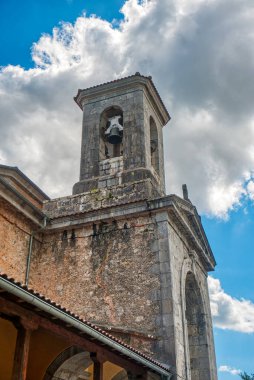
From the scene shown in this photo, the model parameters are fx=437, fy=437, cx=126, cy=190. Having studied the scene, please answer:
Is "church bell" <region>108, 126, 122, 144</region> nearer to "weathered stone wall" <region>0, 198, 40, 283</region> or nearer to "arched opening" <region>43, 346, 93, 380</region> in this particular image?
"weathered stone wall" <region>0, 198, 40, 283</region>

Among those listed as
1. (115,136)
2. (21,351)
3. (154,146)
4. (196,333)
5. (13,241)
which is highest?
(154,146)

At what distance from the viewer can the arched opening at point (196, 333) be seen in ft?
38.0

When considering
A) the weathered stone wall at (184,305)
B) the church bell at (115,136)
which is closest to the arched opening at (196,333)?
the weathered stone wall at (184,305)

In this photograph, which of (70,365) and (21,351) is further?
(70,365)

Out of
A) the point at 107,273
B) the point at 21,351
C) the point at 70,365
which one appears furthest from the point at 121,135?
the point at 21,351

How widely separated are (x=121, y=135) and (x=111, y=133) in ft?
1.01

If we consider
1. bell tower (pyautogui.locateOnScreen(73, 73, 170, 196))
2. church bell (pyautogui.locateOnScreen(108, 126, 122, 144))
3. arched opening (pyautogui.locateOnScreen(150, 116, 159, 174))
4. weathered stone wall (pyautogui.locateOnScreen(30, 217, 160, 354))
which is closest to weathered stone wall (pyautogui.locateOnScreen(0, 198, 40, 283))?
weathered stone wall (pyautogui.locateOnScreen(30, 217, 160, 354))

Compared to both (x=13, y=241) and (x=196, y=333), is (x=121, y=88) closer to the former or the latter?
(x=13, y=241)

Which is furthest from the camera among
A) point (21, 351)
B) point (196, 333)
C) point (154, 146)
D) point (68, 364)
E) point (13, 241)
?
point (154, 146)

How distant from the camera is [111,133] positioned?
12.6 meters

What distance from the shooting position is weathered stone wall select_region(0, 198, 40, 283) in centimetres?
958

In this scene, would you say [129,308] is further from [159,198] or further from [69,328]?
[69,328]

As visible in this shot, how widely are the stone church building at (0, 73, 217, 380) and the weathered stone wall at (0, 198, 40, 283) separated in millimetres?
23

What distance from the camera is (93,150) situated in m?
12.5
